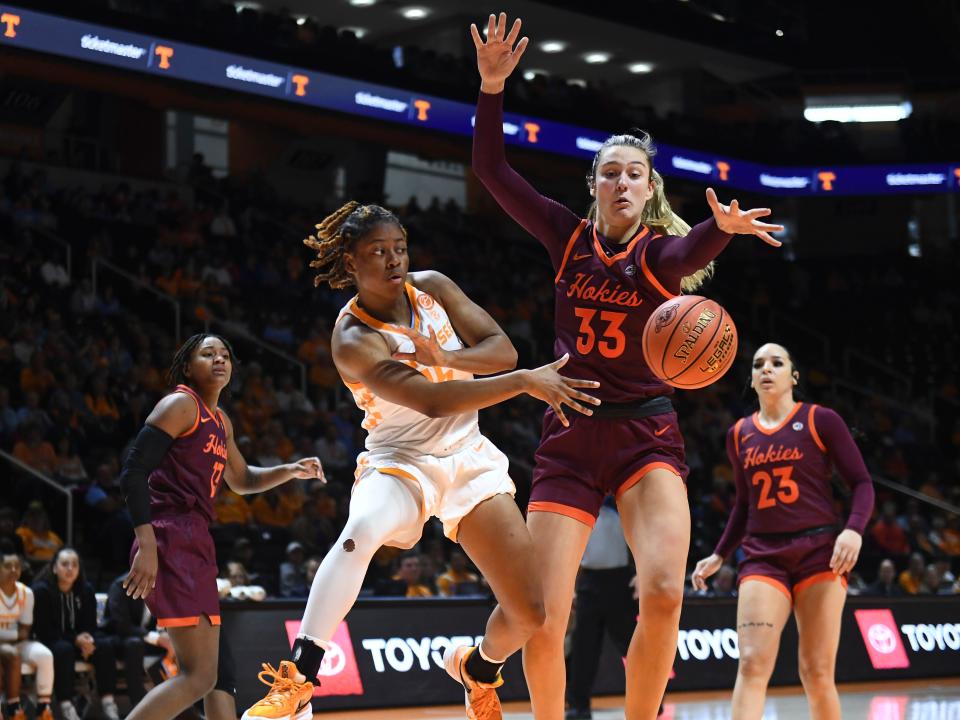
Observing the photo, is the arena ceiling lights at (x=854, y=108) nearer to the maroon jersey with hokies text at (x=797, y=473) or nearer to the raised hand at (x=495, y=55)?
the maroon jersey with hokies text at (x=797, y=473)

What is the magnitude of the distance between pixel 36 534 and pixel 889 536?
34.7 feet

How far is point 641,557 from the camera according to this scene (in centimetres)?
472

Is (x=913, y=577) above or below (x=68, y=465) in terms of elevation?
below

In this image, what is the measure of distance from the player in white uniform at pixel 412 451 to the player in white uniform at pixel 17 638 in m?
4.72

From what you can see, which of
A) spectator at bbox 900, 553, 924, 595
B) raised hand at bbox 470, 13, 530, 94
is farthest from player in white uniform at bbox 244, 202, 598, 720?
spectator at bbox 900, 553, 924, 595

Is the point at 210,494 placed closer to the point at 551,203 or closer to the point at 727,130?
the point at 551,203

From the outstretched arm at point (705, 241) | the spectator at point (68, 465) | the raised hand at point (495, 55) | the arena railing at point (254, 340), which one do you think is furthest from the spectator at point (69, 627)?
the arena railing at point (254, 340)

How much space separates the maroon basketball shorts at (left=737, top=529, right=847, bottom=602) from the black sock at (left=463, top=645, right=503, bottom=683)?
73.0 inches

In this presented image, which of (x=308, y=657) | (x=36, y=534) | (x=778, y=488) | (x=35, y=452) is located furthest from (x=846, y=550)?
(x=35, y=452)

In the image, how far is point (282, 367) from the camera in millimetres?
16031

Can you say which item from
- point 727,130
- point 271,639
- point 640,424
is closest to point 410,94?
point 727,130

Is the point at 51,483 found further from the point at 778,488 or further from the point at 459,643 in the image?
the point at 778,488

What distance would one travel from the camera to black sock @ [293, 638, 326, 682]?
4496mm

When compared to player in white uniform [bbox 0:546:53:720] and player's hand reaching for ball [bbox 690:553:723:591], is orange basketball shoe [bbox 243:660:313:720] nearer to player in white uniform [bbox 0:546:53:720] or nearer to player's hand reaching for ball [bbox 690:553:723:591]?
player's hand reaching for ball [bbox 690:553:723:591]
